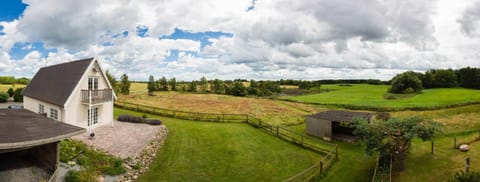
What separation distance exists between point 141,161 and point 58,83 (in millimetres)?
11970

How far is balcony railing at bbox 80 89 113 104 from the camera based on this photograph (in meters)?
17.8

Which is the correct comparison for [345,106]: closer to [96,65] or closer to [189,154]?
[189,154]

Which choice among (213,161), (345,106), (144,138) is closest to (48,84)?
(144,138)

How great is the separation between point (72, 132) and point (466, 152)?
2343 centimetres

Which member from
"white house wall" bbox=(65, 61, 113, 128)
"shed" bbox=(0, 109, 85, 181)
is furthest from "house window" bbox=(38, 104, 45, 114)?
"shed" bbox=(0, 109, 85, 181)

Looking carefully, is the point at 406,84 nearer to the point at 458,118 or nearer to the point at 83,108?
the point at 458,118

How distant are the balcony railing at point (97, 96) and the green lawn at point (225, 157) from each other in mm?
6125

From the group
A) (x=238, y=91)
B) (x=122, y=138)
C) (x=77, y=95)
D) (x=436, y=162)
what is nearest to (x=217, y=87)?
(x=238, y=91)

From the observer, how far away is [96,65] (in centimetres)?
1916

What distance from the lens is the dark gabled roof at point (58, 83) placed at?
17141 mm

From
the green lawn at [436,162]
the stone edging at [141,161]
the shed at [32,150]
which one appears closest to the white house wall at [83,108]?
the stone edging at [141,161]

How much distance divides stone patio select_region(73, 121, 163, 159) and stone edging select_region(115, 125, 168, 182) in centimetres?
35

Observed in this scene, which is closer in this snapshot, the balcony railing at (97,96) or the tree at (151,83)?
the balcony railing at (97,96)

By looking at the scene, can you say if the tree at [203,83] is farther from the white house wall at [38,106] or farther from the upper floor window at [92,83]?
the upper floor window at [92,83]
